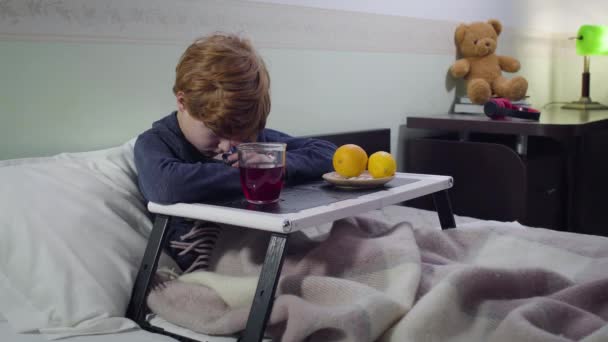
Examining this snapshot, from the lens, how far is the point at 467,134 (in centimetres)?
272

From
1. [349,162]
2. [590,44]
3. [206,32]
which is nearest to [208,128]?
[349,162]

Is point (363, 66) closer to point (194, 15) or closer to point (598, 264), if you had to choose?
point (194, 15)

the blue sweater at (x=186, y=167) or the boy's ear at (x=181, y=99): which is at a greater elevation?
the boy's ear at (x=181, y=99)

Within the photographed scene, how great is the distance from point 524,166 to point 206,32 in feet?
3.81

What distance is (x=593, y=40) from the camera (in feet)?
10.9

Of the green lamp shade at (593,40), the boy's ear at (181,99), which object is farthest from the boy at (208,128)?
the green lamp shade at (593,40)

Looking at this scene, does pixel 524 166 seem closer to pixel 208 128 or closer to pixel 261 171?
pixel 208 128

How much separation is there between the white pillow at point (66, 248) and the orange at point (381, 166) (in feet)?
1.50

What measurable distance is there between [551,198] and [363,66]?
2.81ft

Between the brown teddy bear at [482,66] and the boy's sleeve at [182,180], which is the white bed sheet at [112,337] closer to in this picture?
the boy's sleeve at [182,180]

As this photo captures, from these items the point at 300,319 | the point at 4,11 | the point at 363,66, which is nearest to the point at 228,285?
the point at 300,319

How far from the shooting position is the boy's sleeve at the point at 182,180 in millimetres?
1169

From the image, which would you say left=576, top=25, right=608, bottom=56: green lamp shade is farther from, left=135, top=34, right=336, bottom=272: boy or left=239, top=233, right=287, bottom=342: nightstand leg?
left=239, top=233, right=287, bottom=342: nightstand leg

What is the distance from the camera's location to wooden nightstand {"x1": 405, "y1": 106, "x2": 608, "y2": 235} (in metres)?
2.39
